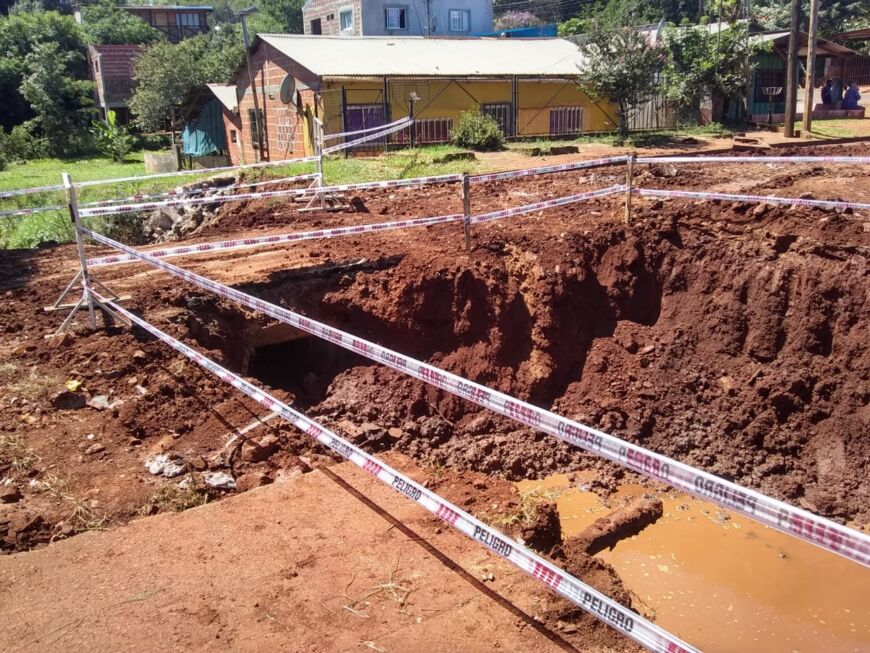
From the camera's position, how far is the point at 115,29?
53.8 meters

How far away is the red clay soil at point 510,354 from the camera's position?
20.1 ft

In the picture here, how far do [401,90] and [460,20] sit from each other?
26.1 metres

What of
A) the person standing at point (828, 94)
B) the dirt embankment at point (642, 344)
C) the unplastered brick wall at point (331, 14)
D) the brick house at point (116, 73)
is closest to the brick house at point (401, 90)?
the person standing at point (828, 94)

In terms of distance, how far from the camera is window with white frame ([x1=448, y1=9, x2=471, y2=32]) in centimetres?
4759

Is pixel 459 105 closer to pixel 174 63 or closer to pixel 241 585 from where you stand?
pixel 174 63

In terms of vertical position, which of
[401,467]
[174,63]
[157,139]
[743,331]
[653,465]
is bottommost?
[401,467]

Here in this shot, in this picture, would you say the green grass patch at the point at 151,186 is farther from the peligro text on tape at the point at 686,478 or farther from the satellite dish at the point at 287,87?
the peligro text on tape at the point at 686,478

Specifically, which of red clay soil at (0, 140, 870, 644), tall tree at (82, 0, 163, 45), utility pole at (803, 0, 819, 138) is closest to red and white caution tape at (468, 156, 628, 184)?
red clay soil at (0, 140, 870, 644)

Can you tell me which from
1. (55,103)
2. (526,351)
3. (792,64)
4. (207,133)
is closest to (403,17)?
(207,133)

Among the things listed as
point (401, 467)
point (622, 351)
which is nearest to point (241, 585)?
point (401, 467)

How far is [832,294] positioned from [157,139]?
40526mm

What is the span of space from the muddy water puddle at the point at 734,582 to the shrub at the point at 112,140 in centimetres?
3602

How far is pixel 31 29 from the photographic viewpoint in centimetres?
4681

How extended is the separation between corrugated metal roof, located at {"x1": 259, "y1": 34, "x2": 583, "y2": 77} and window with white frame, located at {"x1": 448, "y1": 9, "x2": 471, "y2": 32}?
16866 millimetres
